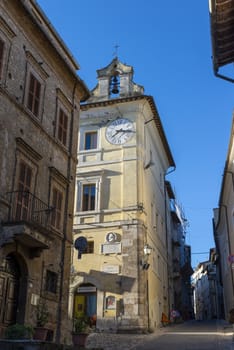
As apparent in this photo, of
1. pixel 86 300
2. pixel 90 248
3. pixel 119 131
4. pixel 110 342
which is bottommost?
pixel 110 342

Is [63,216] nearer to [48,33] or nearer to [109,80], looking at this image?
[48,33]

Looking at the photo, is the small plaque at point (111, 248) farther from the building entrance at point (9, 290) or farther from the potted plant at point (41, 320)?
the building entrance at point (9, 290)

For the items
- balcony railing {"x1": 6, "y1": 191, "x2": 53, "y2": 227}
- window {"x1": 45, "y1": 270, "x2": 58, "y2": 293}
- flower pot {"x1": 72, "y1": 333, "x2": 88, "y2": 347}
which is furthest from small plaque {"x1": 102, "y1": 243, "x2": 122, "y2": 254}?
flower pot {"x1": 72, "y1": 333, "x2": 88, "y2": 347}

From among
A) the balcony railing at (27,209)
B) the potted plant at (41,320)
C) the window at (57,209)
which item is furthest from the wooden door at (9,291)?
the window at (57,209)

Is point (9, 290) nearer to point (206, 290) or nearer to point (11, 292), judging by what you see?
point (11, 292)

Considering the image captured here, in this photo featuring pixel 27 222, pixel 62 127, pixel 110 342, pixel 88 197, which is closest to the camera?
pixel 27 222

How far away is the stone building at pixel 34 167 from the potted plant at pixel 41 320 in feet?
0.73

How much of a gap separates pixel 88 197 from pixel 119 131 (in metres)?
4.62

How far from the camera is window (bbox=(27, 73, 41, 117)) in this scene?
645 inches

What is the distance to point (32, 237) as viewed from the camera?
45.0 feet

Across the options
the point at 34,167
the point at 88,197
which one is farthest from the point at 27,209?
the point at 88,197

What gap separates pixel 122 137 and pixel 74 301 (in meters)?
10.2

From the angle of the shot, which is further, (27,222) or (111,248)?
(111,248)

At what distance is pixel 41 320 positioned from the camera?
45.9ft
